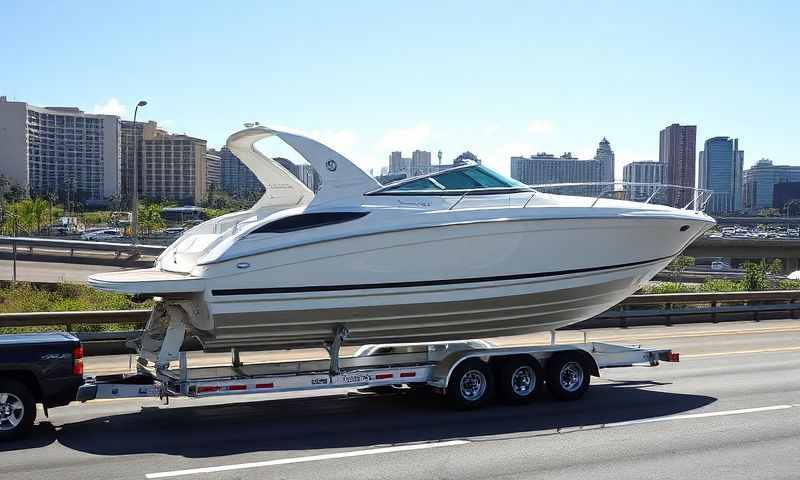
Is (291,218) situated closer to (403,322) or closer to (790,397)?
(403,322)

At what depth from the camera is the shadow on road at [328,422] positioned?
9211mm

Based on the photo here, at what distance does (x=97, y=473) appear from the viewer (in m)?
7.93

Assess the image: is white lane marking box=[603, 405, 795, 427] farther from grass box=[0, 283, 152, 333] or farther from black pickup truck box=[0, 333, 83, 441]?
grass box=[0, 283, 152, 333]

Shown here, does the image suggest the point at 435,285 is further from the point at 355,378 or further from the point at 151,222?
the point at 151,222

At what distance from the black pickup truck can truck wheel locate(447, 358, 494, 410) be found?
4563mm

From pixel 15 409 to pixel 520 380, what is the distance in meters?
6.24

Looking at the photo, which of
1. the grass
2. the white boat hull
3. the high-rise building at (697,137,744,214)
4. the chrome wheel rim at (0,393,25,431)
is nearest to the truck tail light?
the chrome wheel rim at (0,393,25,431)

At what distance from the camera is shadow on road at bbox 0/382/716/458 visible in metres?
9.21

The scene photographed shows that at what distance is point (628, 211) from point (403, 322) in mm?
3713

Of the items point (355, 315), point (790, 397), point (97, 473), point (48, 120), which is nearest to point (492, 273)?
point (355, 315)

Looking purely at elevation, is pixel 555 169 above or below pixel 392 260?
above

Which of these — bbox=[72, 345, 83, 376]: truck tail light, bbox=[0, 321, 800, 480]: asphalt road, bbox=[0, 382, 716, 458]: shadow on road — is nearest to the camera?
bbox=[0, 321, 800, 480]: asphalt road

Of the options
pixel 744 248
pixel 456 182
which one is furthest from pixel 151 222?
pixel 456 182

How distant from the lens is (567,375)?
11844 mm
